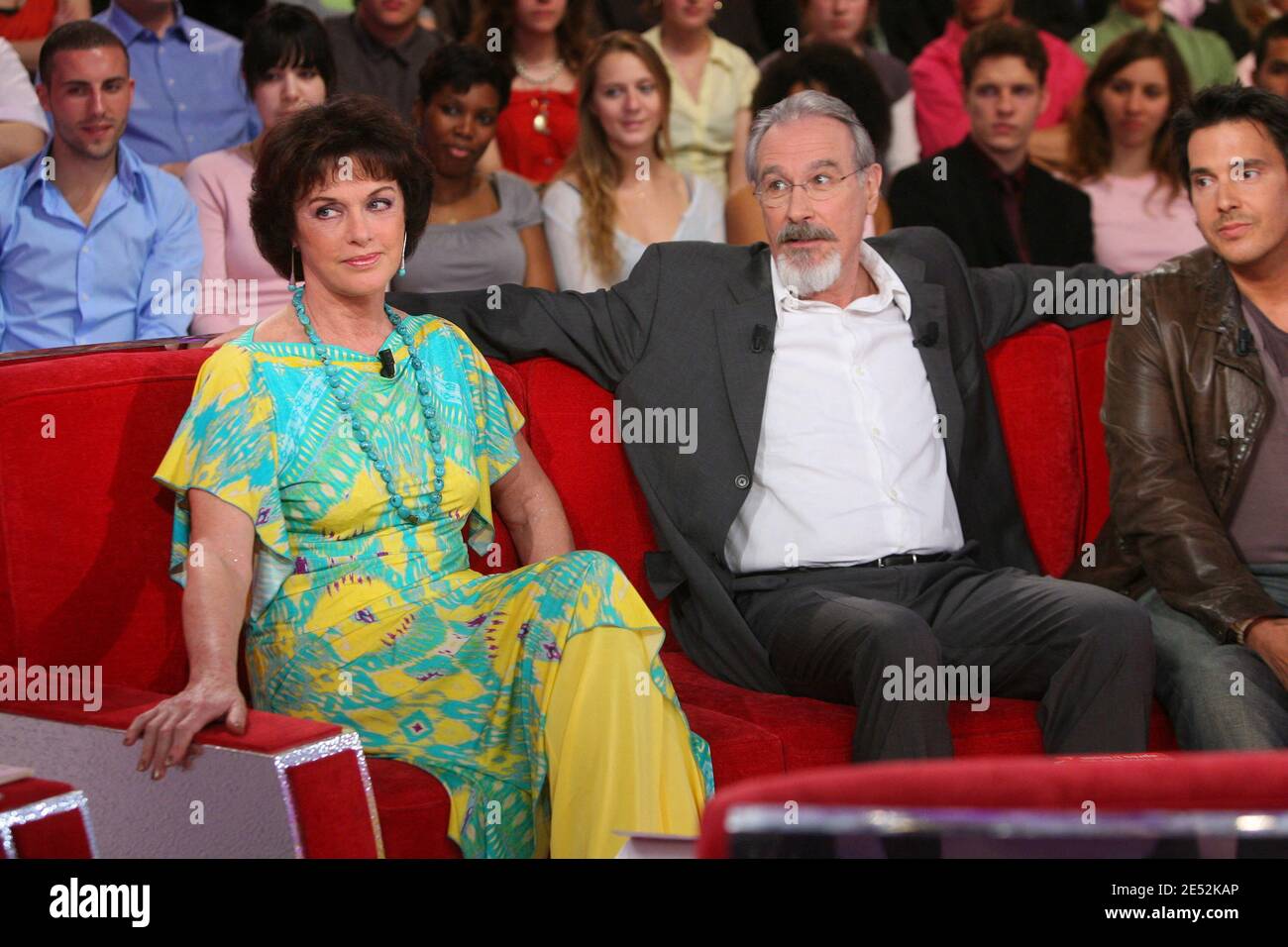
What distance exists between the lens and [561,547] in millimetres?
2545

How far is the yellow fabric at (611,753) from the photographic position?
208cm

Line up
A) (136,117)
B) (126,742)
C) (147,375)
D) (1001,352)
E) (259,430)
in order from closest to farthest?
1. (126,742)
2. (259,430)
3. (147,375)
4. (1001,352)
5. (136,117)

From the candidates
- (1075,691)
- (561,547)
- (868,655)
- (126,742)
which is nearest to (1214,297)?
A: (1075,691)

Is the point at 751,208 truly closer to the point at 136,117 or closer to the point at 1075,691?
the point at 136,117

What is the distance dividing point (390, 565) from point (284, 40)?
1788 millimetres

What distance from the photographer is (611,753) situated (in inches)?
82.0

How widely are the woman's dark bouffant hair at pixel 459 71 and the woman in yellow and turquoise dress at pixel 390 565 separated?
4.73 ft

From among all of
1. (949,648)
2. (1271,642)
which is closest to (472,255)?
(949,648)

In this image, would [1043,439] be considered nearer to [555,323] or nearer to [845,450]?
[845,450]

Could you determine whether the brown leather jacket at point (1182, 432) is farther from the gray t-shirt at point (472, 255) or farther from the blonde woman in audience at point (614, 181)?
the gray t-shirt at point (472, 255)

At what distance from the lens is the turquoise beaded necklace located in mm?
2346

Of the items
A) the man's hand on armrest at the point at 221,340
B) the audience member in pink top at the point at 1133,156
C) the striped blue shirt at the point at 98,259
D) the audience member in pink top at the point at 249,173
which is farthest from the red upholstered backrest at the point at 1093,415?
the striped blue shirt at the point at 98,259

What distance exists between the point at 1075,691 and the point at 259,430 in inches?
48.3

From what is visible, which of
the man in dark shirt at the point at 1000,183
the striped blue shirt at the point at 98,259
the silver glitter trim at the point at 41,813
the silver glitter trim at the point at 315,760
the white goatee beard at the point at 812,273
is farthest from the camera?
the man in dark shirt at the point at 1000,183
